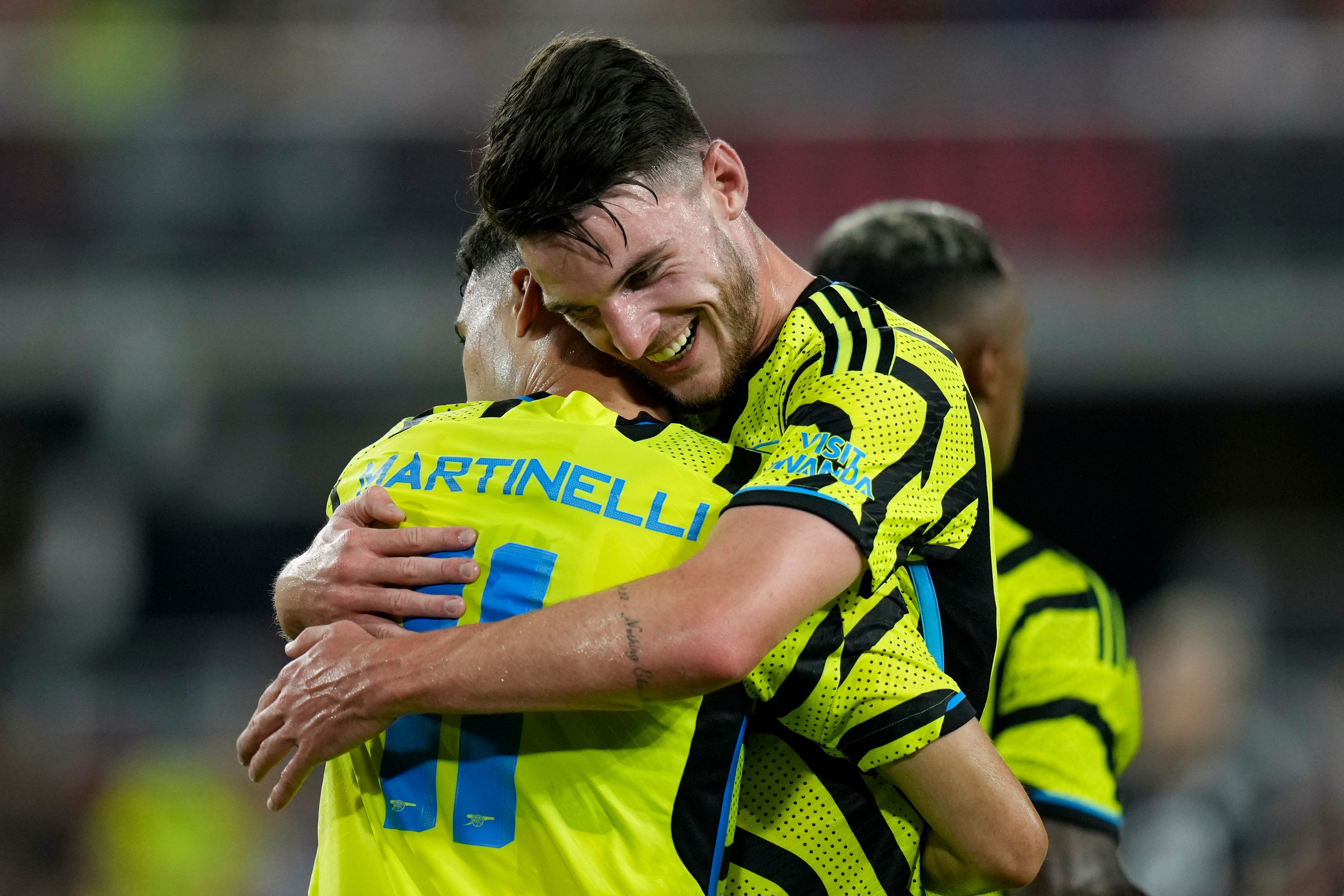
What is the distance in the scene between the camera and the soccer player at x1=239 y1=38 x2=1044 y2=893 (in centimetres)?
171

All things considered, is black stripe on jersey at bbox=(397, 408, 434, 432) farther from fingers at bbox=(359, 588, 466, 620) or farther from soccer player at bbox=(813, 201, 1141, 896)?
soccer player at bbox=(813, 201, 1141, 896)

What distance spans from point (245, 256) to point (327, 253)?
0.60 meters

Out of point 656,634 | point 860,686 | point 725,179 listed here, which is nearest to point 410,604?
point 656,634

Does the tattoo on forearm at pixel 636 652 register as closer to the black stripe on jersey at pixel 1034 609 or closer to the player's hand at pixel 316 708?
the player's hand at pixel 316 708

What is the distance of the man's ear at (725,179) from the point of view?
2275 millimetres

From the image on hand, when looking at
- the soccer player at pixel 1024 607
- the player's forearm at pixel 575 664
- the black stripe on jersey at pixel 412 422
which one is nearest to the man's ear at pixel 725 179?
the black stripe on jersey at pixel 412 422

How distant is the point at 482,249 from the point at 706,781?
1.05 m

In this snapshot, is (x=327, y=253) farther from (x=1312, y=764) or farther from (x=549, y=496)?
(x=549, y=496)

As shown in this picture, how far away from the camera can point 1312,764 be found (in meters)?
7.66

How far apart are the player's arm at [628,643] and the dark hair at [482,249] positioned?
2.49ft

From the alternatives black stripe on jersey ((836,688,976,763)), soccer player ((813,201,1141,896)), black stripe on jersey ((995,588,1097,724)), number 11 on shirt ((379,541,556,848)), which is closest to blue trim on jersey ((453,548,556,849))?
number 11 on shirt ((379,541,556,848))

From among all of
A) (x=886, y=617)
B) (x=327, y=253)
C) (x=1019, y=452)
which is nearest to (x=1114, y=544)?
(x=1019, y=452)

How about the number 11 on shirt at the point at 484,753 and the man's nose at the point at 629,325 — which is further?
the man's nose at the point at 629,325

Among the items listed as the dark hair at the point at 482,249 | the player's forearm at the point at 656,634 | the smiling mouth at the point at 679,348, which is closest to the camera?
A: the player's forearm at the point at 656,634
